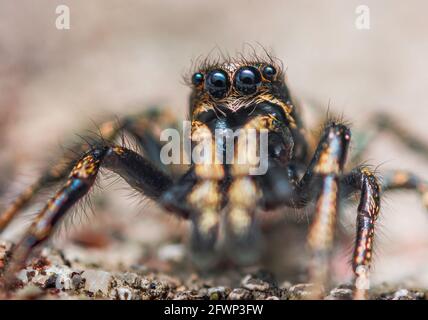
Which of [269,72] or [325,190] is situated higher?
[269,72]

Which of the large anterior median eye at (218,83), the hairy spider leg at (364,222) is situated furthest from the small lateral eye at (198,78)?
the hairy spider leg at (364,222)

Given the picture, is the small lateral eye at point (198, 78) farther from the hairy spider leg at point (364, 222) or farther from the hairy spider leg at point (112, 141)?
the hairy spider leg at point (364, 222)

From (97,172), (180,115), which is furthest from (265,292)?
(180,115)

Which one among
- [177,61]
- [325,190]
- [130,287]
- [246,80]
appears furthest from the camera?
[177,61]

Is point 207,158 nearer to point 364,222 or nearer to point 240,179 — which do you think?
point 240,179

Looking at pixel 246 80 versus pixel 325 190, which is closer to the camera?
pixel 325 190

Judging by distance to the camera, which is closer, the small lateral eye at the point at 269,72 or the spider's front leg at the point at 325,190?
the spider's front leg at the point at 325,190

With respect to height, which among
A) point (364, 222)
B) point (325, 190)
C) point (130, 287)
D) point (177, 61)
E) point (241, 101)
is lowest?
point (130, 287)

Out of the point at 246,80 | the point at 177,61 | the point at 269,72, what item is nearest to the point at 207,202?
the point at 246,80
